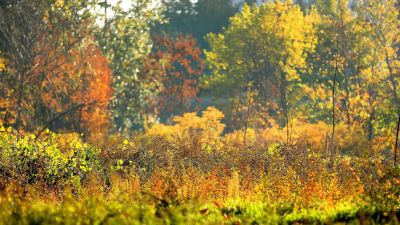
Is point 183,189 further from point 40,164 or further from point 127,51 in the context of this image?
point 127,51

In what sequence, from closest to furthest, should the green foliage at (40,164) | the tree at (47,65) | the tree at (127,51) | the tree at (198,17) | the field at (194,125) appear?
the field at (194,125)
the green foliage at (40,164)
the tree at (47,65)
the tree at (127,51)
the tree at (198,17)

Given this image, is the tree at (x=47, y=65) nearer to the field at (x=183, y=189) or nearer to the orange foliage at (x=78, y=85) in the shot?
the orange foliage at (x=78, y=85)

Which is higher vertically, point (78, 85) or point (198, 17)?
point (198, 17)

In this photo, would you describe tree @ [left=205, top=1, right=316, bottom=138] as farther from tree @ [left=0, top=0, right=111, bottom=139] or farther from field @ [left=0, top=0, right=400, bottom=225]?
tree @ [left=0, top=0, right=111, bottom=139]

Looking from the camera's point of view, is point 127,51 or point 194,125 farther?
point 127,51

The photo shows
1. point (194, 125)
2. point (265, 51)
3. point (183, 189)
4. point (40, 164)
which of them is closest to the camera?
point (183, 189)

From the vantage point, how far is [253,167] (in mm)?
17812

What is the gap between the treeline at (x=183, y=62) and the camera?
93.6 feet

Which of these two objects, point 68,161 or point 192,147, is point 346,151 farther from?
point 68,161

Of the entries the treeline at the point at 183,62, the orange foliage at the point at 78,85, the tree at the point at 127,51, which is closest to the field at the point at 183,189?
the treeline at the point at 183,62

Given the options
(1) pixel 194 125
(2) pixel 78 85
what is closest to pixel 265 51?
(1) pixel 194 125

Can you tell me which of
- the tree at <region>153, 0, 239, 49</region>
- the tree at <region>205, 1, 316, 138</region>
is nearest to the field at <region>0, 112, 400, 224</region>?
the tree at <region>205, 1, 316, 138</region>

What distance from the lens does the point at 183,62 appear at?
152ft

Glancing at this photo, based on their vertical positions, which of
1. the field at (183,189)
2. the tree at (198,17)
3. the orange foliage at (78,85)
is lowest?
the field at (183,189)
